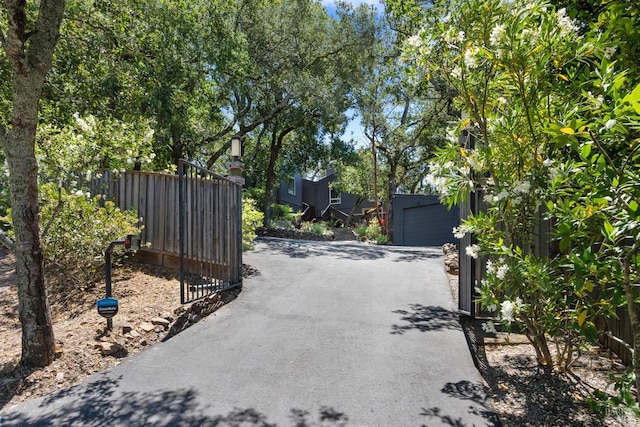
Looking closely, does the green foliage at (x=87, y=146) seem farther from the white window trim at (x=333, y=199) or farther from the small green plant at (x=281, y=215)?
the white window trim at (x=333, y=199)

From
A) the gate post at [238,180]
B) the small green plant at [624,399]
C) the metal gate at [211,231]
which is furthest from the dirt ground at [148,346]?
the gate post at [238,180]

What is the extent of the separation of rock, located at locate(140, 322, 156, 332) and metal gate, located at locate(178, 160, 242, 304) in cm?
86

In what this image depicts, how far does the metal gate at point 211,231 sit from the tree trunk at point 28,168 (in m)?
1.95

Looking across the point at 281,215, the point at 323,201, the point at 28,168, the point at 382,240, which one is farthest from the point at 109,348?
the point at 323,201

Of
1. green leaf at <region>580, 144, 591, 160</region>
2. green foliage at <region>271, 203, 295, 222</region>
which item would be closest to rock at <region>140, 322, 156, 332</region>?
green leaf at <region>580, 144, 591, 160</region>

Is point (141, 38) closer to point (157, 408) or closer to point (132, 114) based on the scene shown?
point (132, 114)

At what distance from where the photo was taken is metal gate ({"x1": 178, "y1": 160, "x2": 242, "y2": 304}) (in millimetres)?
5785

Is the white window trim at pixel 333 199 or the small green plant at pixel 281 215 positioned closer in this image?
the small green plant at pixel 281 215

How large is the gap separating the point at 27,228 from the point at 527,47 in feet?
14.9

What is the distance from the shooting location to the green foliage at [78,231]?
5.45 metres

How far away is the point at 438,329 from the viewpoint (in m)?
4.93

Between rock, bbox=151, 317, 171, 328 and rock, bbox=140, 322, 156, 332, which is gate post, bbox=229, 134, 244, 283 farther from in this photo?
rock, bbox=140, 322, 156, 332

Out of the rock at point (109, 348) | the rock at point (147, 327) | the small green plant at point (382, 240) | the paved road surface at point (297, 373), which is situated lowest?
the paved road surface at point (297, 373)

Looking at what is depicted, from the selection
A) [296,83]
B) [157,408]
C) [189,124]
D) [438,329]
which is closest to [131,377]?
[157,408]
